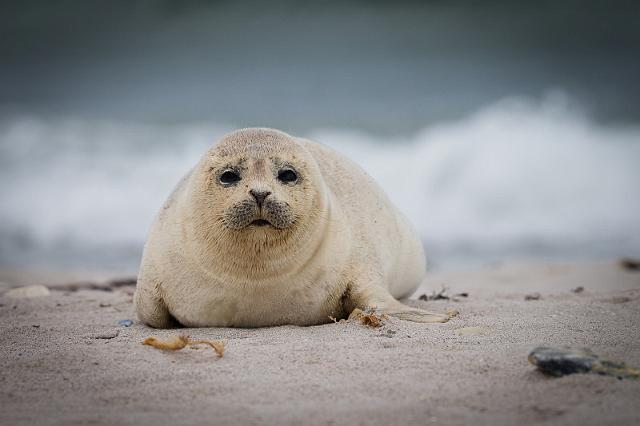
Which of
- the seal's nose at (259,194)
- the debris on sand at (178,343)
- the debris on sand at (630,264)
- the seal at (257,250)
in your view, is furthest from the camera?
the debris on sand at (630,264)

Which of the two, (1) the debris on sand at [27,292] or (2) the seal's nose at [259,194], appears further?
(1) the debris on sand at [27,292]

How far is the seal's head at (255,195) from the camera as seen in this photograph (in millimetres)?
3904

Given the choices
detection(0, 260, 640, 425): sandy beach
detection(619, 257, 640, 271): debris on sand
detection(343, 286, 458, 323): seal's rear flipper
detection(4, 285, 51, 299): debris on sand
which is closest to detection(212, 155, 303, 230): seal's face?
detection(0, 260, 640, 425): sandy beach

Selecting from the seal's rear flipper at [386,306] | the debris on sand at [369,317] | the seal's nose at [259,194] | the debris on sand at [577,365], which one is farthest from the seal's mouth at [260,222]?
the debris on sand at [577,365]

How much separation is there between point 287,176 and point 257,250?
1.48 feet

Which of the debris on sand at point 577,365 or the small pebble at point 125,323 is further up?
the debris on sand at point 577,365

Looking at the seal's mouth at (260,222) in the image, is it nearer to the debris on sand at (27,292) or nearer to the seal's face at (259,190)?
the seal's face at (259,190)

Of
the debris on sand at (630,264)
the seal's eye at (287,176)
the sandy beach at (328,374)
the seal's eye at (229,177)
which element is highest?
the debris on sand at (630,264)

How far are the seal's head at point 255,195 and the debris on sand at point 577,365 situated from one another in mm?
1563

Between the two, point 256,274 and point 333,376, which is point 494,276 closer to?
point 256,274

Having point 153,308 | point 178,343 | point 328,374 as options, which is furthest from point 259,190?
point 153,308

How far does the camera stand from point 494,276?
8.73 meters

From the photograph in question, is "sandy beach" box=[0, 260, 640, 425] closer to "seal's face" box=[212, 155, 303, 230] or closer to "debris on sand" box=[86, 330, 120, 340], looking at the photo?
Result: "debris on sand" box=[86, 330, 120, 340]

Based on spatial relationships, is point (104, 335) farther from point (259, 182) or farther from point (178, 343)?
point (259, 182)
